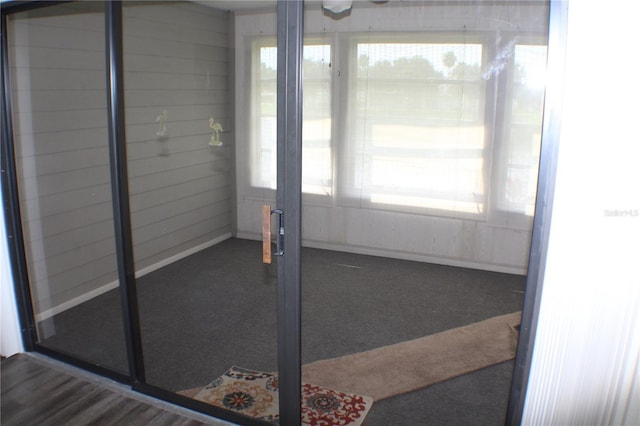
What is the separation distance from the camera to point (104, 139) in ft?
8.54

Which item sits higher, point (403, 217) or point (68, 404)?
point (403, 217)

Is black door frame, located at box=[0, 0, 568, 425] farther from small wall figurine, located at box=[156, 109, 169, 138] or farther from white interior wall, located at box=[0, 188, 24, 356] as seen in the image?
small wall figurine, located at box=[156, 109, 169, 138]

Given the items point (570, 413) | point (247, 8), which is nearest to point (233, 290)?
point (247, 8)

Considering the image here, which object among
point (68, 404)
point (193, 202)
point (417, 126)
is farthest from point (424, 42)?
point (68, 404)

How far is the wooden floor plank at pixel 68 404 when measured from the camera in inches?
87.6

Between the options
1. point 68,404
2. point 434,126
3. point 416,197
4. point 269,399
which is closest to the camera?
point 269,399

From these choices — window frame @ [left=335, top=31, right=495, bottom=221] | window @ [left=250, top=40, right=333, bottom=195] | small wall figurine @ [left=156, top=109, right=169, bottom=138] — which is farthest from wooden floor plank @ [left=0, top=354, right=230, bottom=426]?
window frame @ [left=335, top=31, right=495, bottom=221]

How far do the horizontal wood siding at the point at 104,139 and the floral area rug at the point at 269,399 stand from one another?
702 millimetres

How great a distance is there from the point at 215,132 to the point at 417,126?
2053 millimetres

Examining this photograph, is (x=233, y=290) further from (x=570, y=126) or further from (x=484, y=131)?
(x=484, y=131)

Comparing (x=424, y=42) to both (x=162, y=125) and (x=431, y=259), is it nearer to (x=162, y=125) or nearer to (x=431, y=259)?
(x=431, y=259)

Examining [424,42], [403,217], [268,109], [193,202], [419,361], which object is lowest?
[419,361]

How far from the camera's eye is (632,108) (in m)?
1.33

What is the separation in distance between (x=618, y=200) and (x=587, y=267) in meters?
0.22
